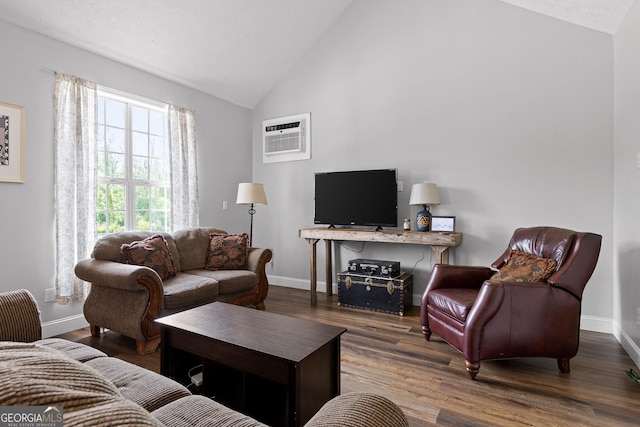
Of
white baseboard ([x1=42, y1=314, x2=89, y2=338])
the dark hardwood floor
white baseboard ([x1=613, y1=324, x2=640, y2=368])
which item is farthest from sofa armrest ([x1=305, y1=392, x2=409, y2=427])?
white baseboard ([x1=42, y1=314, x2=89, y2=338])

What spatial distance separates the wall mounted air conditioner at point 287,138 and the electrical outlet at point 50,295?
2962 millimetres

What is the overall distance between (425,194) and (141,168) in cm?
318

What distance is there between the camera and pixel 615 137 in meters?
2.98

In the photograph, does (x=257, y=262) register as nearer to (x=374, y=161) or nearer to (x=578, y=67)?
(x=374, y=161)

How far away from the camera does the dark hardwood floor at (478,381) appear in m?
1.85

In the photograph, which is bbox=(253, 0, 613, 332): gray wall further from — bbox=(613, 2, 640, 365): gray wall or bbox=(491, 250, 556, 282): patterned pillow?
bbox=(491, 250, 556, 282): patterned pillow

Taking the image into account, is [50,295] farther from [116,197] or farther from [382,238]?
[382,238]

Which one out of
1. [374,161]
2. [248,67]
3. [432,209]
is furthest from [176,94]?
[432,209]

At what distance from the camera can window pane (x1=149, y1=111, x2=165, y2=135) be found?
4.04 metres

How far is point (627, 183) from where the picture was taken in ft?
8.75

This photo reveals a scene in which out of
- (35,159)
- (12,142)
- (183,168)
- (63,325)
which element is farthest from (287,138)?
(63,325)

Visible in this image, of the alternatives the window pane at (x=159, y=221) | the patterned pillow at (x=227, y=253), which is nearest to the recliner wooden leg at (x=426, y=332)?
the patterned pillow at (x=227, y=253)

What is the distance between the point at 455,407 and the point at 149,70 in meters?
4.26

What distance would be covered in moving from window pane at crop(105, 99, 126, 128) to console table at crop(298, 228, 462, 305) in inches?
91.5
